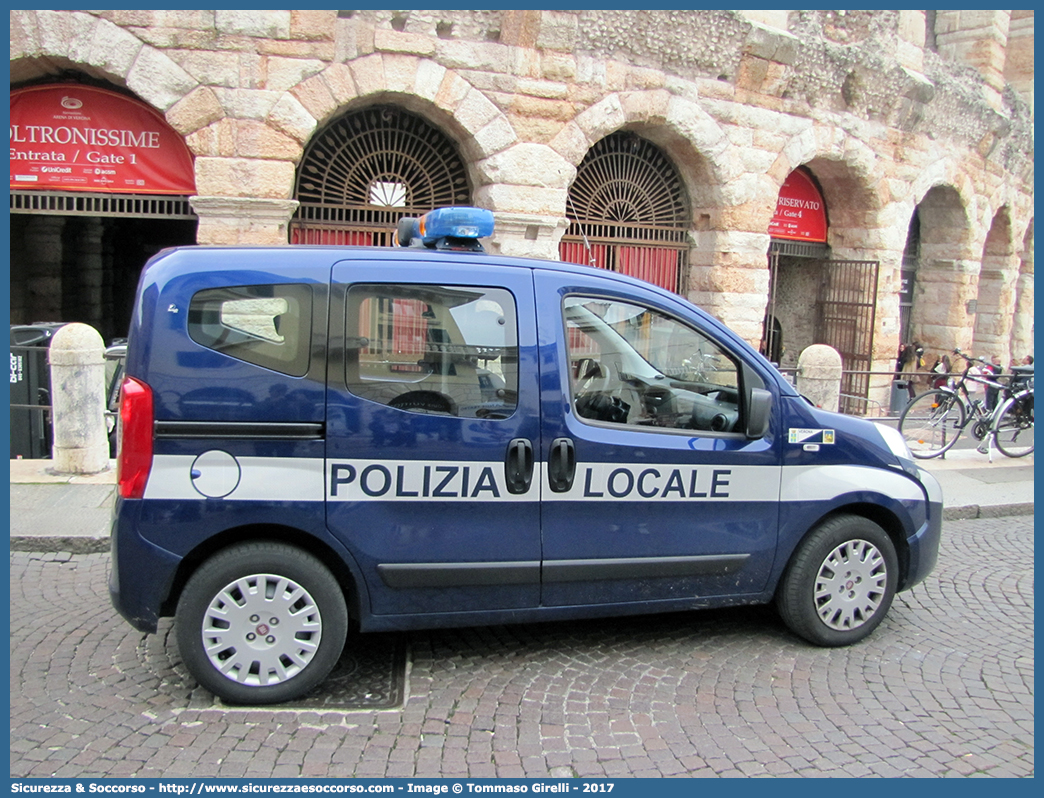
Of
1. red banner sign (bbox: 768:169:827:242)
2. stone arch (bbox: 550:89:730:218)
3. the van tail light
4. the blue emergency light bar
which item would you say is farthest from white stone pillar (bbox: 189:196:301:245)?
red banner sign (bbox: 768:169:827:242)

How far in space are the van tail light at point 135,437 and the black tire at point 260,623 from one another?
0.45 m

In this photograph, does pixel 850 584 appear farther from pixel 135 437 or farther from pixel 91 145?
pixel 91 145

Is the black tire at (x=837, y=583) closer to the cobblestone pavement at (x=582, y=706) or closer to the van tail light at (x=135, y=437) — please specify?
the cobblestone pavement at (x=582, y=706)

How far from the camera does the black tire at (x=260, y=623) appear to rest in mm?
3488

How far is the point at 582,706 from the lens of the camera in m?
3.63

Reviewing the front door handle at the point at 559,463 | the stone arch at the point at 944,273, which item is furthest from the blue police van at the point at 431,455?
the stone arch at the point at 944,273

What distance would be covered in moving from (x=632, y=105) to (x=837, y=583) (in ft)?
22.8

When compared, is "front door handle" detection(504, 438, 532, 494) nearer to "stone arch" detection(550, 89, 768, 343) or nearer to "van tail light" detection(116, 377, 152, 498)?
"van tail light" detection(116, 377, 152, 498)

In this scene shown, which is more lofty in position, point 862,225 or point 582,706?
point 862,225

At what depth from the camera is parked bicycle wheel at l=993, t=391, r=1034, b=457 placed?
9.53m

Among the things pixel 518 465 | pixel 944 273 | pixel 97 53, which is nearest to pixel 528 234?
pixel 97 53

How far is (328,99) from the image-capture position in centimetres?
833

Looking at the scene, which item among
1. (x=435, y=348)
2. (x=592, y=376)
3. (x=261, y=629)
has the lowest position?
(x=261, y=629)
